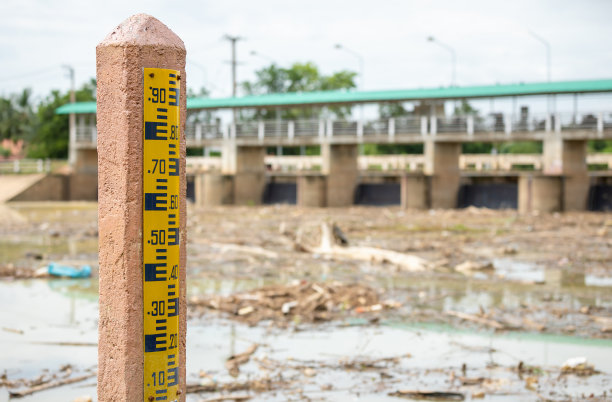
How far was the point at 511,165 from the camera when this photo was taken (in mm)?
50312

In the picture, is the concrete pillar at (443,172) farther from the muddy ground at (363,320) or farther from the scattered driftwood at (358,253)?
the scattered driftwood at (358,253)

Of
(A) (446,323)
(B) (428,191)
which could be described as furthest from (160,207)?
(B) (428,191)

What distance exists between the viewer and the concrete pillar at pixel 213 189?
43.7 m

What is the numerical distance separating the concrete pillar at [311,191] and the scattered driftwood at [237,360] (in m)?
32.0

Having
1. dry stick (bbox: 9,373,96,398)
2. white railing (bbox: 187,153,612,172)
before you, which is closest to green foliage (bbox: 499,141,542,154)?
white railing (bbox: 187,153,612,172)

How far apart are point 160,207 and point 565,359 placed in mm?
6734

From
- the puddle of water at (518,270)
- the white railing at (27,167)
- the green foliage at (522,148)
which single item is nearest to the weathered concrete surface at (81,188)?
the white railing at (27,167)

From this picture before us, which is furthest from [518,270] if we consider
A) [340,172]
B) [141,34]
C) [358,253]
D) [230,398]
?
[340,172]

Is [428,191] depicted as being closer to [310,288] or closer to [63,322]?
[310,288]

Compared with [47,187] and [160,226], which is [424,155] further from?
[160,226]

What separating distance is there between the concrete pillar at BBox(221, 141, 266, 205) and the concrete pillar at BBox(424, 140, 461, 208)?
9.88 meters

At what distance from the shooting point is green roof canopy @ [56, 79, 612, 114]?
39.2m

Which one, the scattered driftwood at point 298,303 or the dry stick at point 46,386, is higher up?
the scattered driftwood at point 298,303

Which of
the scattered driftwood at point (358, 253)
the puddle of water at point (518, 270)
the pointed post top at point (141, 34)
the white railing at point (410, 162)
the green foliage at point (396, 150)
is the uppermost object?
the green foliage at point (396, 150)
